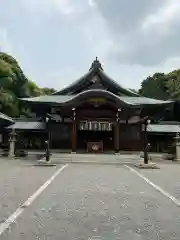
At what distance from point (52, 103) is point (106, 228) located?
911 inches

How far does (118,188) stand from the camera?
1018 cm

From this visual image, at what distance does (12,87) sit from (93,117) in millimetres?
15821

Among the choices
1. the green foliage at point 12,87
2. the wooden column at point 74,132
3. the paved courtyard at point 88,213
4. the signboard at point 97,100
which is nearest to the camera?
the paved courtyard at point 88,213

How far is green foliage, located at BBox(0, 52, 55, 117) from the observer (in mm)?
36166

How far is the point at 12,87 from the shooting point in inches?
1567

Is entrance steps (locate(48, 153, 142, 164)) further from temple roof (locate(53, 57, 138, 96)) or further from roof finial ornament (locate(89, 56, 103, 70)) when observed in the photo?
roof finial ornament (locate(89, 56, 103, 70))

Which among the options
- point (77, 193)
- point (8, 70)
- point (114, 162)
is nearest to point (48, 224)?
point (77, 193)

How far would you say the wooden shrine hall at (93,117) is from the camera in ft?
88.3

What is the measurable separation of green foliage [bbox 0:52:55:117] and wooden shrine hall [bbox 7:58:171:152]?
6161 mm

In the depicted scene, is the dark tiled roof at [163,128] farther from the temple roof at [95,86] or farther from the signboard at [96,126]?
the signboard at [96,126]

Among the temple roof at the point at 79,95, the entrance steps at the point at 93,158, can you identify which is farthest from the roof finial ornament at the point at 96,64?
the entrance steps at the point at 93,158

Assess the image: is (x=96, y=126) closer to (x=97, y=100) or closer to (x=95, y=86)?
(x=97, y=100)

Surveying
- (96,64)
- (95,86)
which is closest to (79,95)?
(95,86)

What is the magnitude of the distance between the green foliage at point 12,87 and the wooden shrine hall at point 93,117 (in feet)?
20.2
